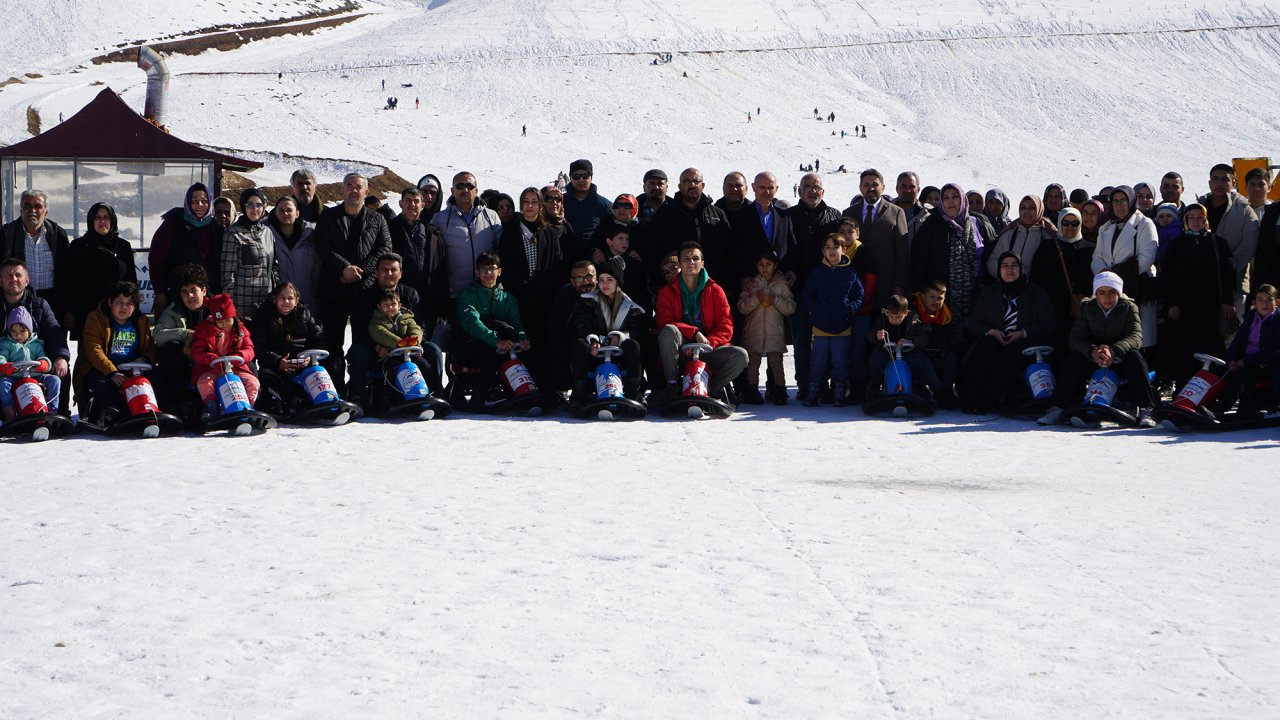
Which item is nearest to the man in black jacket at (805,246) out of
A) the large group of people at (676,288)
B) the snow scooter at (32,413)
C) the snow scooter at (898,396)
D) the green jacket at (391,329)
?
the large group of people at (676,288)

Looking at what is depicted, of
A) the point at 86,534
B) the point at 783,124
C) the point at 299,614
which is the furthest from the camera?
the point at 783,124

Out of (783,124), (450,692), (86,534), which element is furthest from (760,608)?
(783,124)

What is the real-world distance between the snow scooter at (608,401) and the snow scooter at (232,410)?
6.70 feet

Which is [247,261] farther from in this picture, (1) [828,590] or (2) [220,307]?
(1) [828,590]

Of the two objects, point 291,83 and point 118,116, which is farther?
point 291,83

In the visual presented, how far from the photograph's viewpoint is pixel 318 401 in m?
8.02

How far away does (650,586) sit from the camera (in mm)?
4426

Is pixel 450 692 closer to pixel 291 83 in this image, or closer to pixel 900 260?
pixel 900 260

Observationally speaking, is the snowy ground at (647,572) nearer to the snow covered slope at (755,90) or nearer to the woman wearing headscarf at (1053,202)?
the woman wearing headscarf at (1053,202)

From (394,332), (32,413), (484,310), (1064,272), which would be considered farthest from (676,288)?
(32,413)

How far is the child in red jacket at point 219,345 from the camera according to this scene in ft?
25.7

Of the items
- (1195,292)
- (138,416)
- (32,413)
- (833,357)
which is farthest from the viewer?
(833,357)

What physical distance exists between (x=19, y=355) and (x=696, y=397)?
13.9ft

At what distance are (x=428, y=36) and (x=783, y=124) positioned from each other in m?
36.7
